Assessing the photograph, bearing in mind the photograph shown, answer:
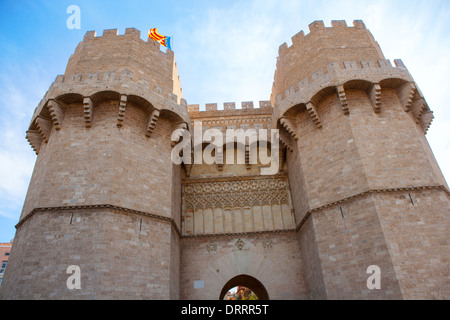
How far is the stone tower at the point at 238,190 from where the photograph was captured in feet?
25.3

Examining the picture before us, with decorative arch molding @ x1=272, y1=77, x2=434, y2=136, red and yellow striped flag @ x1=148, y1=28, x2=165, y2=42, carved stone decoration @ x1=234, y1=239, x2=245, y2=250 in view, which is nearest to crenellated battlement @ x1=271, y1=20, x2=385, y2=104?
decorative arch molding @ x1=272, y1=77, x2=434, y2=136

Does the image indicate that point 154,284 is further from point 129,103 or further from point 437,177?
point 437,177

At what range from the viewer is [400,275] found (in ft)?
23.9

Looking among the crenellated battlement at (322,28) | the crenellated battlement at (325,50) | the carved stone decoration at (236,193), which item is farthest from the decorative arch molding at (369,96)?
the crenellated battlement at (322,28)

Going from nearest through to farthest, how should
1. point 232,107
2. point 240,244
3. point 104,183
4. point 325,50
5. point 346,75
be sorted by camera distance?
point 104,183, point 346,75, point 240,244, point 325,50, point 232,107

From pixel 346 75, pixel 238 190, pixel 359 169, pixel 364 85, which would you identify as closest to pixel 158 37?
pixel 238 190

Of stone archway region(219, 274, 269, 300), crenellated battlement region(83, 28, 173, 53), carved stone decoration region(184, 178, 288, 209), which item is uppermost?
crenellated battlement region(83, 28, 173, 53)

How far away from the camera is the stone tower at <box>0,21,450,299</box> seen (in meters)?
7.71

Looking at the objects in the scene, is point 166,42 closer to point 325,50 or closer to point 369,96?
point 325,50

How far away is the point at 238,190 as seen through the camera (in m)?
12.0

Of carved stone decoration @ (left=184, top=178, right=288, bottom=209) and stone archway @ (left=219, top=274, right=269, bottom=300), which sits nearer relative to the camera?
stone archway @ (left=219, top=274, right=269, bottom=300)

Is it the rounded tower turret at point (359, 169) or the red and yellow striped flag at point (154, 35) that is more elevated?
the red and yellow striped flag at point (154, 35)

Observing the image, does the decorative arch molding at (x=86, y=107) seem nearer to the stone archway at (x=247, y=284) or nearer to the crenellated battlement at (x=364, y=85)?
the crenellated battlement at (x=364, y=85)

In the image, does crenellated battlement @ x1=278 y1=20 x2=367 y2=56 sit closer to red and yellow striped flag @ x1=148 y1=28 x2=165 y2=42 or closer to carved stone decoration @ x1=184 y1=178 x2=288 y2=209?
carved stone decoration @ x1=184 y1=178 x2=288 y2=209
